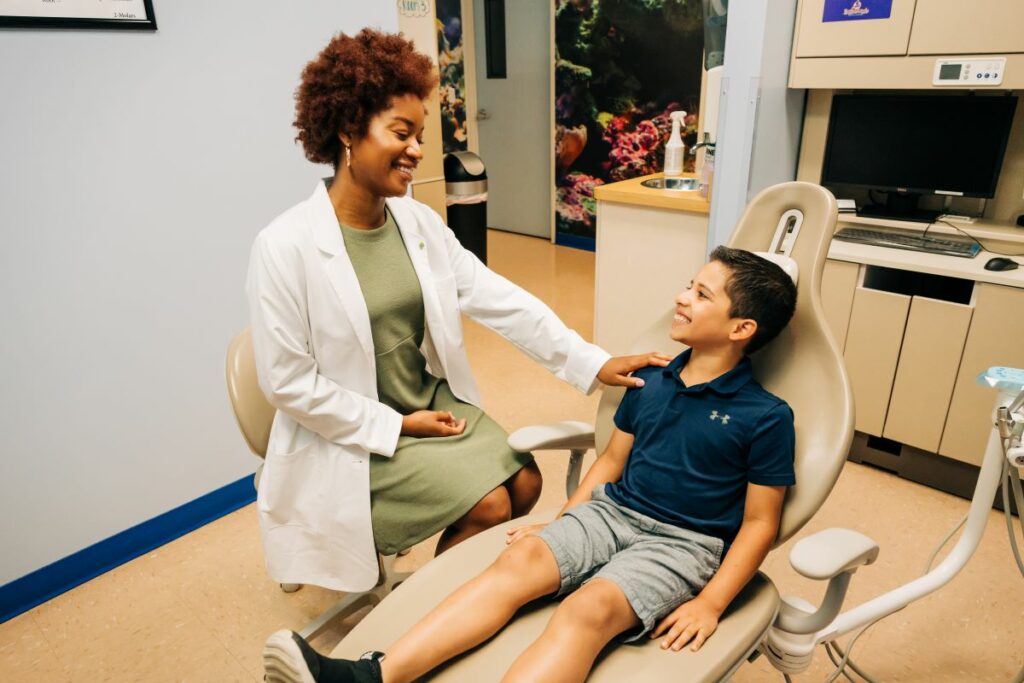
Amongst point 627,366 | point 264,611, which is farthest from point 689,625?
point 264,611

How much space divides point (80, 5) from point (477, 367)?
2.02m

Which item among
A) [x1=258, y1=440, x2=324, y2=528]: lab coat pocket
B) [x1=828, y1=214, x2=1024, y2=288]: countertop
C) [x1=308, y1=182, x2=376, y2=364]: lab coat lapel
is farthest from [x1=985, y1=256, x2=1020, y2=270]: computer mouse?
[x1=258, y1=440, x2=324, y2=528]: lab coat pocket

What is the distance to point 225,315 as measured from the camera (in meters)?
2.04

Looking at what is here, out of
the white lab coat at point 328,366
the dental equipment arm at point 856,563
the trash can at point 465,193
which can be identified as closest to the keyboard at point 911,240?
the dental equipment arm at point 856,563

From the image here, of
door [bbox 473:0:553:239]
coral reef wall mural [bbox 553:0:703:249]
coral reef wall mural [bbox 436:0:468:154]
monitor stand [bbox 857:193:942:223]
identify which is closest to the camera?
monitor stand [bbox 857:193:942:223]

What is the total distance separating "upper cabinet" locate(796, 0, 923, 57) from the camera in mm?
2059

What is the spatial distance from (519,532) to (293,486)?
0.48 metres

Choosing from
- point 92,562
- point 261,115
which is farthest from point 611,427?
point 92,562

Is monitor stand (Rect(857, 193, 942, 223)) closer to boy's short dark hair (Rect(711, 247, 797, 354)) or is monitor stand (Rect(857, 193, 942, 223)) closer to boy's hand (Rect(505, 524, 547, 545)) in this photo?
boy's short dark hair (Rect(711, 247, 797, 354))

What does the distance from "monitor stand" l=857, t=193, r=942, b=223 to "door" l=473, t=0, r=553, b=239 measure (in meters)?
3.04

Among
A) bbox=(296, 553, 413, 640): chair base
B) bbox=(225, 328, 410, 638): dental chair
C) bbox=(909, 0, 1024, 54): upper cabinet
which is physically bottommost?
bbox=(296, 553, 413, 640): chair base

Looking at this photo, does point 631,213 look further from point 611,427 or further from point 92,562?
point 92,562

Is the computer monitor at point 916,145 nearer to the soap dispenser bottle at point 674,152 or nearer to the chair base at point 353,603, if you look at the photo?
the soap dispenser bottle at point 674,152

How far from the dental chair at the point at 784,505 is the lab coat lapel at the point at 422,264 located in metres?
0.29
